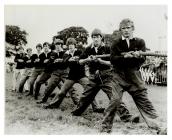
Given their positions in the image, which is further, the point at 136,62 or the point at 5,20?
the point at 5,20

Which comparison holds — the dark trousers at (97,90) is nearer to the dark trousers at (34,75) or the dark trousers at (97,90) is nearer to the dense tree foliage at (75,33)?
the dense tree foliage at (75,33)

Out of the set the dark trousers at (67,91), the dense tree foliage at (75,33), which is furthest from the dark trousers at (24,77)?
the dense tree foliage at (75,33)

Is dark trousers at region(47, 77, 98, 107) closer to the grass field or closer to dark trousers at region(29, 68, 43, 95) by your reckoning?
the grass field

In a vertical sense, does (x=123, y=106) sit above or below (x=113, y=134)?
above

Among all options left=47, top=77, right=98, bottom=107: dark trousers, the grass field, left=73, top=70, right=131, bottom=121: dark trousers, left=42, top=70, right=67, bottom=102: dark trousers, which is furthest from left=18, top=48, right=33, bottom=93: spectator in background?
left=73, top=70, right=131, bottom=121: dark trousers

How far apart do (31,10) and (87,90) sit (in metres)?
1.59

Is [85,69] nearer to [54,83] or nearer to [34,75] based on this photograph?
[54,83]

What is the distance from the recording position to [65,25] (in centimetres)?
614

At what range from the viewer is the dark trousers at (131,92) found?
5.78 metres

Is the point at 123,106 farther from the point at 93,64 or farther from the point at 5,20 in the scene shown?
the point at 5,20

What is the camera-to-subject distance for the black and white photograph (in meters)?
5.87

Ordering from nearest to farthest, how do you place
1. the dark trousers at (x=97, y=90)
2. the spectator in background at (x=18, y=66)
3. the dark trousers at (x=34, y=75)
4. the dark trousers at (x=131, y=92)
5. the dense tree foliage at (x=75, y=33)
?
1. the dark trousers at (x=131, y=92)
2. the dark trousers at (x=97, y=90)
3. the dense tree foliage at (x=75, y=33)
4. the spectator in background at (x=18, y=66)
5. the dark trousers at (x=34, y=75)
